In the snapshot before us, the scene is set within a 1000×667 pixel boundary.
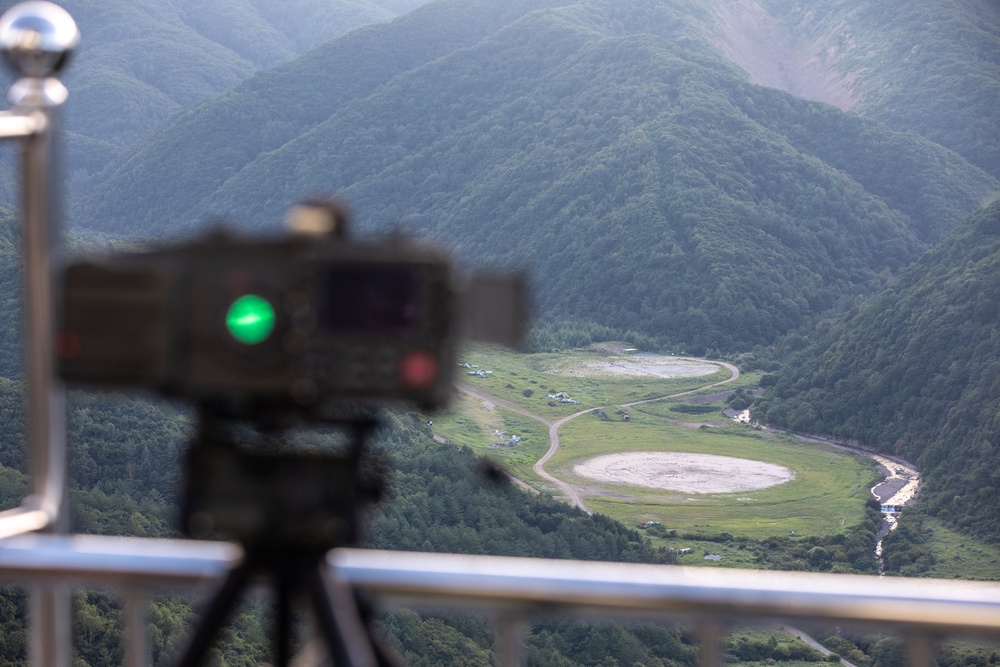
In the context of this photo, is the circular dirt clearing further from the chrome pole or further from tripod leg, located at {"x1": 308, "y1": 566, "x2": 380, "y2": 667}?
tripod leg, located at {"x1": 308, "y1": 566, "x2": 380, "y2": 667}

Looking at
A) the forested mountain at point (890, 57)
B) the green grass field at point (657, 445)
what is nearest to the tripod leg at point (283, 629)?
the green grass field at point (657, 445)

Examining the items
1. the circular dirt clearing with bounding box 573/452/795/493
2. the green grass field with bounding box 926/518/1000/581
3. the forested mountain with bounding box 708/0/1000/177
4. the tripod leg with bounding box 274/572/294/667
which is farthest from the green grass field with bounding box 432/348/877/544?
the tripod leg with bounding box 274/572/294/667

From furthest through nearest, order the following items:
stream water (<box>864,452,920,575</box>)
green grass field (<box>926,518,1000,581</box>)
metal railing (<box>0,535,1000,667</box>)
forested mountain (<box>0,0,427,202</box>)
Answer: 1. forested mountain (<box>0,0,427,202</box>)
2. stream water (<box>864,452,920,575</box>)
3. green grass field (<box>926,518,1000,581</box>)
4. metal railing (<box>0,535,1000,667</box>)

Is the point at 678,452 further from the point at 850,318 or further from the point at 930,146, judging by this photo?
the point at 930,146

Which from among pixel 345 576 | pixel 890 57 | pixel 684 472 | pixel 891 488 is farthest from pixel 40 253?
pixel 890 57

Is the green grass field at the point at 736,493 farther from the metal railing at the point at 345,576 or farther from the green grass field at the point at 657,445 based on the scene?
the metal railing at the point at 345,576

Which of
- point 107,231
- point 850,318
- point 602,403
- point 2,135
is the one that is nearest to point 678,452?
point 602,403
